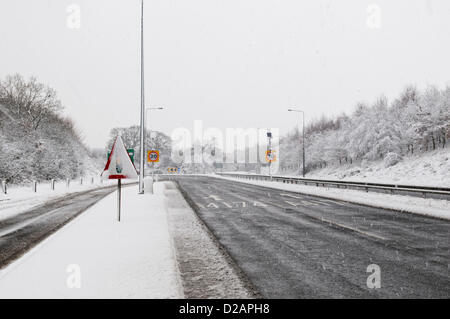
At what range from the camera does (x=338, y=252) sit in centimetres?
678

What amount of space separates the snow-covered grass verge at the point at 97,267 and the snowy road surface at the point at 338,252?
4.98 feet

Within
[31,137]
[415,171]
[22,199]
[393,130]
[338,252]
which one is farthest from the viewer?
[393,130]

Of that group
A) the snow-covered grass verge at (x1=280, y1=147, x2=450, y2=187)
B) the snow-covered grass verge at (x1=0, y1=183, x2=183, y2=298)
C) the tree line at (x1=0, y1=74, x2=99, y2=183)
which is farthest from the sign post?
the snow-covered grass verge at (x1=280, y1=147, x2=450, y2=187)

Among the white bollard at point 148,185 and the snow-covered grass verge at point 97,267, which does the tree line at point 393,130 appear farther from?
the snow-covered grass verge at point 97,267

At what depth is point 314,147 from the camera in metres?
75.6

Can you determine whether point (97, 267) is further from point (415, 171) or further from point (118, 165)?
point (415, 171)

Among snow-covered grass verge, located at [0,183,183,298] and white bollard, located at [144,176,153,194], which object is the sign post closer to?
snow-covered grass verge, located at [0,183,183,298]

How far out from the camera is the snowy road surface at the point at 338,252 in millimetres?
4773

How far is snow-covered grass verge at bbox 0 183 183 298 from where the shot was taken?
4355mm

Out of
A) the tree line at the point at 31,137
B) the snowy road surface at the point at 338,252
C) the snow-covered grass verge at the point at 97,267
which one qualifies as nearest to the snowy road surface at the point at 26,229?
the snow-covered grass verge at the point at 97,267

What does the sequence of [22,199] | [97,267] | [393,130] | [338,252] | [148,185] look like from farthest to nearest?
[393,130] → [148,185] → [22,199] → [338,252] → [97,267]

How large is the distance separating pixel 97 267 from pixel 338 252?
4.88 metres

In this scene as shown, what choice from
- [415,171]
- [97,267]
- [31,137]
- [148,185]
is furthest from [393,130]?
[97,267]

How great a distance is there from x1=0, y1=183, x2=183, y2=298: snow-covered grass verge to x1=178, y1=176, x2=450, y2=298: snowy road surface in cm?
152
